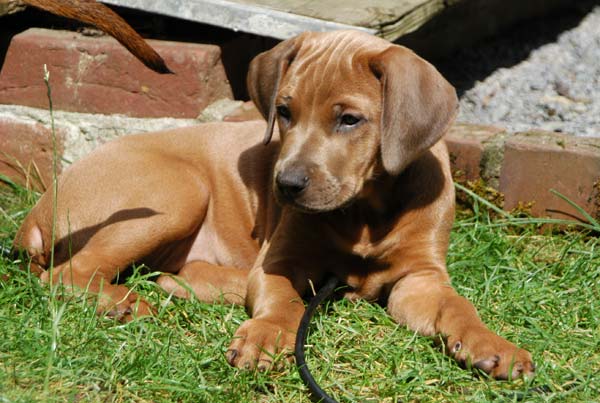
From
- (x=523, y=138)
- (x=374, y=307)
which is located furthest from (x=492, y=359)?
(x=523, y=138)

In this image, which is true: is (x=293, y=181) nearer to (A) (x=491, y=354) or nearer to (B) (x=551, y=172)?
(A) (x=491, y=354)

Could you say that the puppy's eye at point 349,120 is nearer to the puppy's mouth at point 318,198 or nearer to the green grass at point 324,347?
the puppy's mouth at point 318,198

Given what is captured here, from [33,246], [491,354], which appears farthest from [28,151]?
[491,354]

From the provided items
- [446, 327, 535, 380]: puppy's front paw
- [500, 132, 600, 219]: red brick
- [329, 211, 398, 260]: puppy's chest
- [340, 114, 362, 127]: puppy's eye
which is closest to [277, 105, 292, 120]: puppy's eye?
[340, 114, 362, 127]: puppy's eye

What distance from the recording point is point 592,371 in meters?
3.41

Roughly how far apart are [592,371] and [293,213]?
144cm

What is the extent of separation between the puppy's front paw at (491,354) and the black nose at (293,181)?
83 centimetres

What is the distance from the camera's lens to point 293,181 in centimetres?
351

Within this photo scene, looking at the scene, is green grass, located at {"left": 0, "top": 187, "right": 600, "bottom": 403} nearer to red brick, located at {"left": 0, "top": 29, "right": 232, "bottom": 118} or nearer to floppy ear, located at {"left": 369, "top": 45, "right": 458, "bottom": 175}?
floppy ear, located at {"left": 369, "top": 45, "right": 458, "bottom": 175}

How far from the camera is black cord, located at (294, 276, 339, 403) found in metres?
3.17

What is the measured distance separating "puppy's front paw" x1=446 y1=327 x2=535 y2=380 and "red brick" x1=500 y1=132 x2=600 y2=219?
1514 millimetres

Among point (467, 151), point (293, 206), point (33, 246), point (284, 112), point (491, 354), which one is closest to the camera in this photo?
point (491, 354)

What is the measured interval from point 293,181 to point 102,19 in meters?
0.96

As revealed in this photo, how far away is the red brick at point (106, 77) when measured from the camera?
519cm
